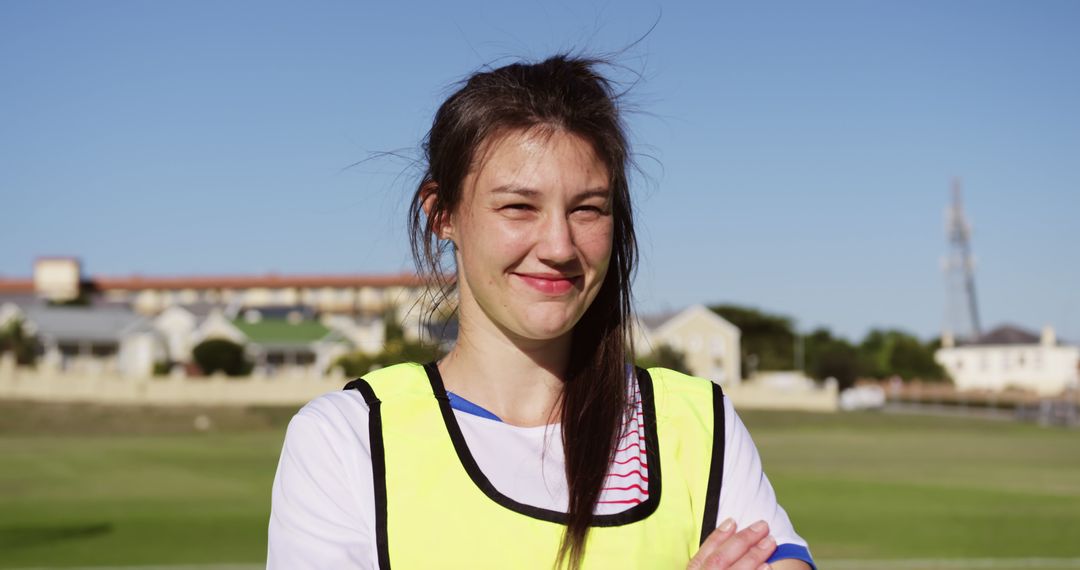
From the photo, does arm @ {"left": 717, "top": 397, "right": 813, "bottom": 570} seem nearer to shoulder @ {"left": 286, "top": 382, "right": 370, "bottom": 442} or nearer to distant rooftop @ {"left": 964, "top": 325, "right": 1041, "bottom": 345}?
shoulder @ {"left": 286, "top": 382, "right": 370, "bottom": 442}

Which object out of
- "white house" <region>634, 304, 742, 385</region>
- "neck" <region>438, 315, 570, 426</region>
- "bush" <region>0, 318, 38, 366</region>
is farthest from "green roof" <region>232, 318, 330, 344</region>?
"neck" <region>438, 315, 570, 426</region>

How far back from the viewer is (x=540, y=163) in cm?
227

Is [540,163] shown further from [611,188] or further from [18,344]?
[18,344]

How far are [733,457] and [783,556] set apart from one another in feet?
0.68

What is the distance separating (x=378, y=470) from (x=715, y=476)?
0.64 metres

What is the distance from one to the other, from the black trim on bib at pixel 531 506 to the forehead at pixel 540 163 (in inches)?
16.2

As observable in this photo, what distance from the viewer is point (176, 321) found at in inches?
3730

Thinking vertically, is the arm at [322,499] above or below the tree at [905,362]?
above

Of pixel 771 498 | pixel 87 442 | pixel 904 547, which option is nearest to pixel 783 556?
pixel 771 498

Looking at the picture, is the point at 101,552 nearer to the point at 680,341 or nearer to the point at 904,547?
the point at 904,547

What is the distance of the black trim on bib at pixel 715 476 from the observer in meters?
2.35

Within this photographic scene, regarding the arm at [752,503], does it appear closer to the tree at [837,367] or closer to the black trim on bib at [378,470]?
the black trim on bib at [378,470]

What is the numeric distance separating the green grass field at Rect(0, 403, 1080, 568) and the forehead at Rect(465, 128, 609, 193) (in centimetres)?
1236

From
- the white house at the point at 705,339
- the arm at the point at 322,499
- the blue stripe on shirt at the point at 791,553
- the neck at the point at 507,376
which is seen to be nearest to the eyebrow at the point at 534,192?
the neck at the point at 507,376
